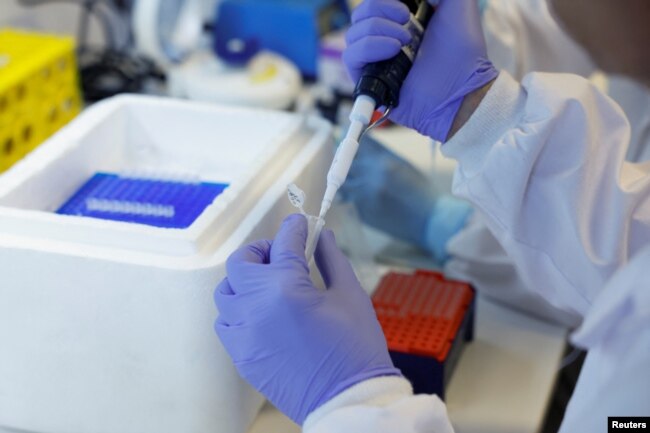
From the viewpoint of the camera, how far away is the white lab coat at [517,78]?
1226 mm

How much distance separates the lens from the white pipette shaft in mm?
901

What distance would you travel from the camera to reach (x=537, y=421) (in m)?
1.02

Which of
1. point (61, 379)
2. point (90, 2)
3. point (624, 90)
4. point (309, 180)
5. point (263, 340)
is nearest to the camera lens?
point (263, 340)

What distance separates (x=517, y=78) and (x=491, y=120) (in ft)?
1.34

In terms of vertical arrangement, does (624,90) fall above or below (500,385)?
above

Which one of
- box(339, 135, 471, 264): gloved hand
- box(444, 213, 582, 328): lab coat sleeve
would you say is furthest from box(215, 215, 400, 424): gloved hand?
box(339, 135, 471, 264): gloved hand

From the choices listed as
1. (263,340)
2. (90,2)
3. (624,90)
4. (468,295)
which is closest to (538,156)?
(468,295)

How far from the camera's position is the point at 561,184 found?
97cm

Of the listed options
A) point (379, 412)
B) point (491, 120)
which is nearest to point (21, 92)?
point (491, 120)

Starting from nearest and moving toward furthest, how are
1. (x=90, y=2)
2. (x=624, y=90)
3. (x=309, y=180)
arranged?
(x=309, y=180)
(x=624, y=90)
(x=90, y=2)

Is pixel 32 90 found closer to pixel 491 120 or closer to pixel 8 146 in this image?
pixel 8 146

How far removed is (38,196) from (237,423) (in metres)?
0.32

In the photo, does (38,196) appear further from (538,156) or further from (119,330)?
(538,156)

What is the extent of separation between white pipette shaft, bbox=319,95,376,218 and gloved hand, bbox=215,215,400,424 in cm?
8
